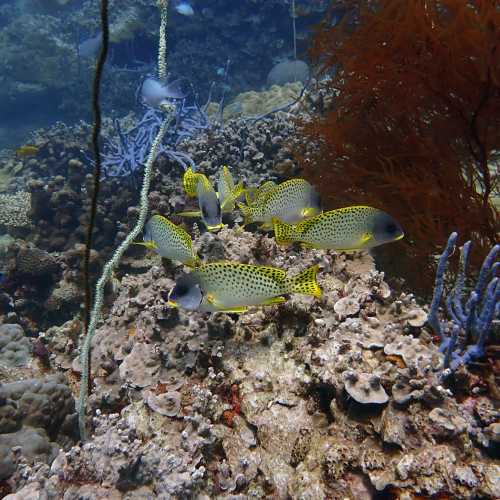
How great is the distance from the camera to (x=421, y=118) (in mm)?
4164

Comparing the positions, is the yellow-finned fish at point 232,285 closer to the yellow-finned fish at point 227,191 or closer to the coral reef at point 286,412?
the coral reef at point 286,412

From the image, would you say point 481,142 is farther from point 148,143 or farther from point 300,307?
point 148,143

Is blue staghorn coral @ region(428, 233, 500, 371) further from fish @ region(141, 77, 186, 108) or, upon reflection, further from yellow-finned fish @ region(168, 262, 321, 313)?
fish @ region(141, 77, 186, 108)

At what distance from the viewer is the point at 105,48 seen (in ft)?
6.77

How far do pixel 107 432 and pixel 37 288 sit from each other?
4821 mm

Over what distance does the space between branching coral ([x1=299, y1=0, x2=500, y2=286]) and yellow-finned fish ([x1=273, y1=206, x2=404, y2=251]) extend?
3.49 ft

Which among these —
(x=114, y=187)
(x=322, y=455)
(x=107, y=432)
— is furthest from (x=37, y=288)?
(x=322, y=455)

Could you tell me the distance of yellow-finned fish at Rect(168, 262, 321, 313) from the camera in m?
2.28

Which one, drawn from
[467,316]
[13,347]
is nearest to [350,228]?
[467,316]

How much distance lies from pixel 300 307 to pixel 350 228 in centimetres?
70

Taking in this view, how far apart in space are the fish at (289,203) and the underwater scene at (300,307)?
0.05 ft

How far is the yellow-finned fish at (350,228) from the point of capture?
2699 millimetres

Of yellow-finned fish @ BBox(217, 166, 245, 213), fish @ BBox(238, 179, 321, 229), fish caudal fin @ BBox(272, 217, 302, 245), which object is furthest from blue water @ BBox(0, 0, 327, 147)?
fish caudal fin @ BBox(272, 217, 302, 245)

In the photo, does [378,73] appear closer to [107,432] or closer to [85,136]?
[107,432]
